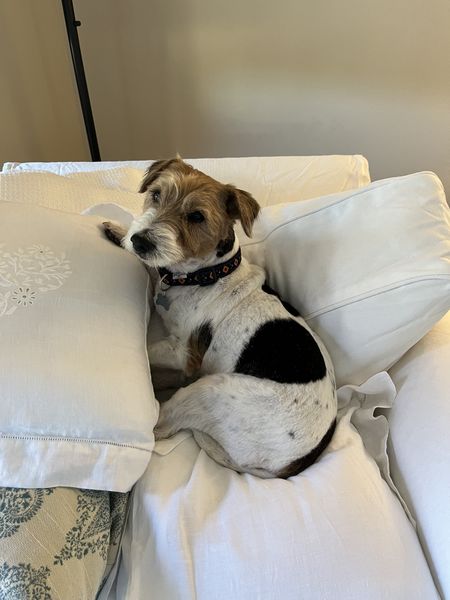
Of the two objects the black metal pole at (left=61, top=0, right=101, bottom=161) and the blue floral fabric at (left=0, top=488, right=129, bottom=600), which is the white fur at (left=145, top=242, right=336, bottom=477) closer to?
the blue floral fabric at (left=0, top=488, right=129, bottom=600)

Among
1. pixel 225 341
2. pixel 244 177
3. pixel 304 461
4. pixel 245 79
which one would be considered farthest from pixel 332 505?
pixel 245 79

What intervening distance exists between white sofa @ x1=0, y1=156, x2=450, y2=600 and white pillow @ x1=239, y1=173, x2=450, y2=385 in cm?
→ 1

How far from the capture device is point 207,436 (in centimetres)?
122

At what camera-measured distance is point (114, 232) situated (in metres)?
1.32

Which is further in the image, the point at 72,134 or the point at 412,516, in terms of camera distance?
the point at 72,134

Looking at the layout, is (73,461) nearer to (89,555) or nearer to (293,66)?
A: (89,555)

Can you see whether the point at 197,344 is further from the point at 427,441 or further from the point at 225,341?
the point at 427,441

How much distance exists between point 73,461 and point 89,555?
181mm

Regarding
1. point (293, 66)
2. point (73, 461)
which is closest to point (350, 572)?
point (73, 461)

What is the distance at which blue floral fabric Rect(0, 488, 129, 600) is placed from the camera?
0.79m

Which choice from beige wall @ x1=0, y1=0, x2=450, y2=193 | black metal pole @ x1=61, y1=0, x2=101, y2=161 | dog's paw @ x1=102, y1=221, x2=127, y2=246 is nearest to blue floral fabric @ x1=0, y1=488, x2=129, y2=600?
dog's paw @ x1=102, y1=221, x2=127, y2=246

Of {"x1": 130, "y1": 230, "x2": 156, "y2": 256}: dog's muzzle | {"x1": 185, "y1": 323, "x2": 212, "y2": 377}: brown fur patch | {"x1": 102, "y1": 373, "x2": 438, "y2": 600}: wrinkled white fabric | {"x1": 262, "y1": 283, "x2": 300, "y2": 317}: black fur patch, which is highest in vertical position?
{"x1": 130, "y1": 230, "x2": 156, "y2": 256}: dog's muzzle

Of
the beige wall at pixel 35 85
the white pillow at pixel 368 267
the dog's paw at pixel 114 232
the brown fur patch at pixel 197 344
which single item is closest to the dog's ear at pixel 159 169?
the dog's paw at pixel 114 232

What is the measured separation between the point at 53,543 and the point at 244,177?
139 cm
